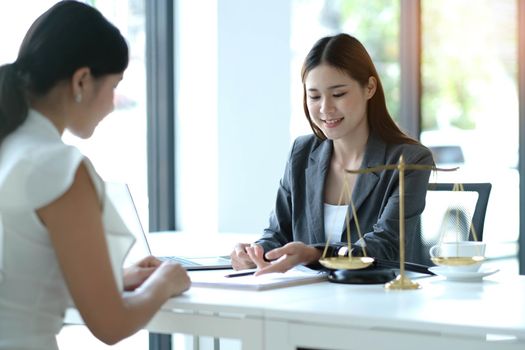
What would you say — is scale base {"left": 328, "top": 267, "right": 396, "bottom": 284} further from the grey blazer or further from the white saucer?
the grey blazer

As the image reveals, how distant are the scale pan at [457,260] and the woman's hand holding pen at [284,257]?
0.30 metres

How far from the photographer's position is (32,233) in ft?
5.26

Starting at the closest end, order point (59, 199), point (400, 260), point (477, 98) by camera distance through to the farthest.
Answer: point (59, 199) < point (400, 260) < point (477, 98)

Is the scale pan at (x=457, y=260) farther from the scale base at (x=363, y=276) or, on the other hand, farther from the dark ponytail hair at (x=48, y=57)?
Answer: the dark ponytail hair at (x=48, y=57)

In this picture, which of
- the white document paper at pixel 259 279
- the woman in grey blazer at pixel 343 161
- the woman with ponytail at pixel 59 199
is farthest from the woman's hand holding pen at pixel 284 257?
the woman with ponytail at pixel 59 199

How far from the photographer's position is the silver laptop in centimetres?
196

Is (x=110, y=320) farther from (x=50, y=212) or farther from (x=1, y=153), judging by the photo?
(x=1, y=153)

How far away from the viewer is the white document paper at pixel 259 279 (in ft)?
6.38

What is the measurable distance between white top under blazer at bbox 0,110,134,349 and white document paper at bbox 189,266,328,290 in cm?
34

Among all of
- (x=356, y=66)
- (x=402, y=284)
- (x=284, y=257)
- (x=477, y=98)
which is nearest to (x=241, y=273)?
(x=284, y=257)

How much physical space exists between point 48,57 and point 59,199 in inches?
10.9

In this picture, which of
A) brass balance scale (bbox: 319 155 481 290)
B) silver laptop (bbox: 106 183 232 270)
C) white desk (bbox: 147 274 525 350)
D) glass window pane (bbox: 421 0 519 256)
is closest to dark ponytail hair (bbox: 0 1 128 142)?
silver laptop (bbox: 106 183 232 270)

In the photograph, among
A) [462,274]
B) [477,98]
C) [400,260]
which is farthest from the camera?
[477,98]

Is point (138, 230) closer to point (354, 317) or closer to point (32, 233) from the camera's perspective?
point (32, 233)
